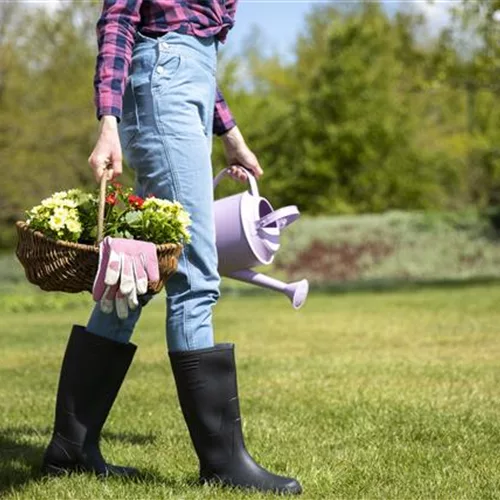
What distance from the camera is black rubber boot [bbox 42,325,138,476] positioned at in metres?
3.36

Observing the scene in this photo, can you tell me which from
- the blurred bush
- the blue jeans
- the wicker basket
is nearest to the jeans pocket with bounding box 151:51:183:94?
the blue jeans

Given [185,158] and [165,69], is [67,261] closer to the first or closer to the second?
[185,158]

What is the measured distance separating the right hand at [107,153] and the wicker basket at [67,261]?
0.06 metres

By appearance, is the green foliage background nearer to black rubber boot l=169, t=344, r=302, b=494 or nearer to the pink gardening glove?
black rubber boot l=169, t=344, r=302, b=494

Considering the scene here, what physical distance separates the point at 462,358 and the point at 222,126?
370cm

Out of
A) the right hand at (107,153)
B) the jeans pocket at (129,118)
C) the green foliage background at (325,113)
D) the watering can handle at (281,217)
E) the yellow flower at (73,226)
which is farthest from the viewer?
the green foliage background at (325,113)

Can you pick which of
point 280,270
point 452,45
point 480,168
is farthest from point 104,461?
point 480,168

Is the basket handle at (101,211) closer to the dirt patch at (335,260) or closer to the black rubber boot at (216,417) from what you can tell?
the black rubber boot at (216,417)

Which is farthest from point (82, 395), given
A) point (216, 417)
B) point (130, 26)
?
point (130, 26)

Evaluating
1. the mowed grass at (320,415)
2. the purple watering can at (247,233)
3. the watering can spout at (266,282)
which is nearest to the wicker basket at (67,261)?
the mowed grass at (320,415)

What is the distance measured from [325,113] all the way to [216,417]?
23.5 m

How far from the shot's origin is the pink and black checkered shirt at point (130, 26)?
309 centimetres

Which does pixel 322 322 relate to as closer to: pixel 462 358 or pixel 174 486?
pixel 462 358

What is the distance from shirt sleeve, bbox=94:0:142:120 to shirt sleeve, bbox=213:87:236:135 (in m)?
0.61
